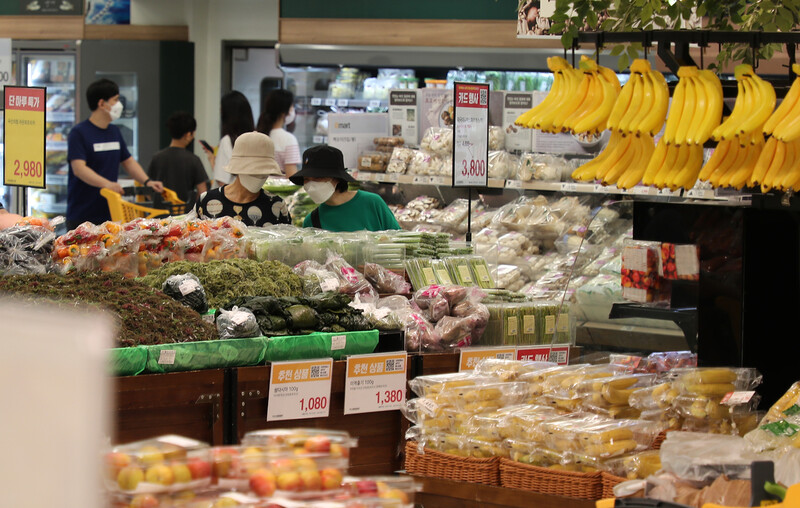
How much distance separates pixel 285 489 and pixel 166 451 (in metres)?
0.22

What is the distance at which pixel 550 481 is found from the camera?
284 centimetres

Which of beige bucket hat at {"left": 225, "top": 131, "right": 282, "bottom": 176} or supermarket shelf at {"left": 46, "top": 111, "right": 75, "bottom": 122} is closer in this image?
beige bucket hat at {"left": 225, "top": 131, "right": 282, "bottom": 176}

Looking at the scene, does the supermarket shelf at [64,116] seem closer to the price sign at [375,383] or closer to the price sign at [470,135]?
the price sign at [470,135]

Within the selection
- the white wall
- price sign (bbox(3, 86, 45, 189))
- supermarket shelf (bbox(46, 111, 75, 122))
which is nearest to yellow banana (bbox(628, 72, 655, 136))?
price sign (bbox(3, 86, 45, 189))

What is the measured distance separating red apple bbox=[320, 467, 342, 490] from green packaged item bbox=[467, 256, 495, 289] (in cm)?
317

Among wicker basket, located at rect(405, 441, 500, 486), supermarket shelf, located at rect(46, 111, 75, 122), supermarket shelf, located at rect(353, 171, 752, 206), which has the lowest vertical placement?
wicker basket, located at rect(405, 441, 500, 486)

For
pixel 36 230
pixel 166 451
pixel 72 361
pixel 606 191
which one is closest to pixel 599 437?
pixel 166 451

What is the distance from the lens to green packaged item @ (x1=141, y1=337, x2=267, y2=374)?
333 centimetres

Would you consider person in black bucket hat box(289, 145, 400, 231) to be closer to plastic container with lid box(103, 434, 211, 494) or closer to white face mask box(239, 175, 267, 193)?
white face mask box(239, 175, 267, 193)

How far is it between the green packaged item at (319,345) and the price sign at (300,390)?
5cm

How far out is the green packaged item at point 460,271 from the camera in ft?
16.1

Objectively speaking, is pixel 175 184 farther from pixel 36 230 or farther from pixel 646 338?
pixel 646 338

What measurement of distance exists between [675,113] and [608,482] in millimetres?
1225

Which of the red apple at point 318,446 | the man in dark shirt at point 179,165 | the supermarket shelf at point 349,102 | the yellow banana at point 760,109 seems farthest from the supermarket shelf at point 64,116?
the red apple at point 318,446
